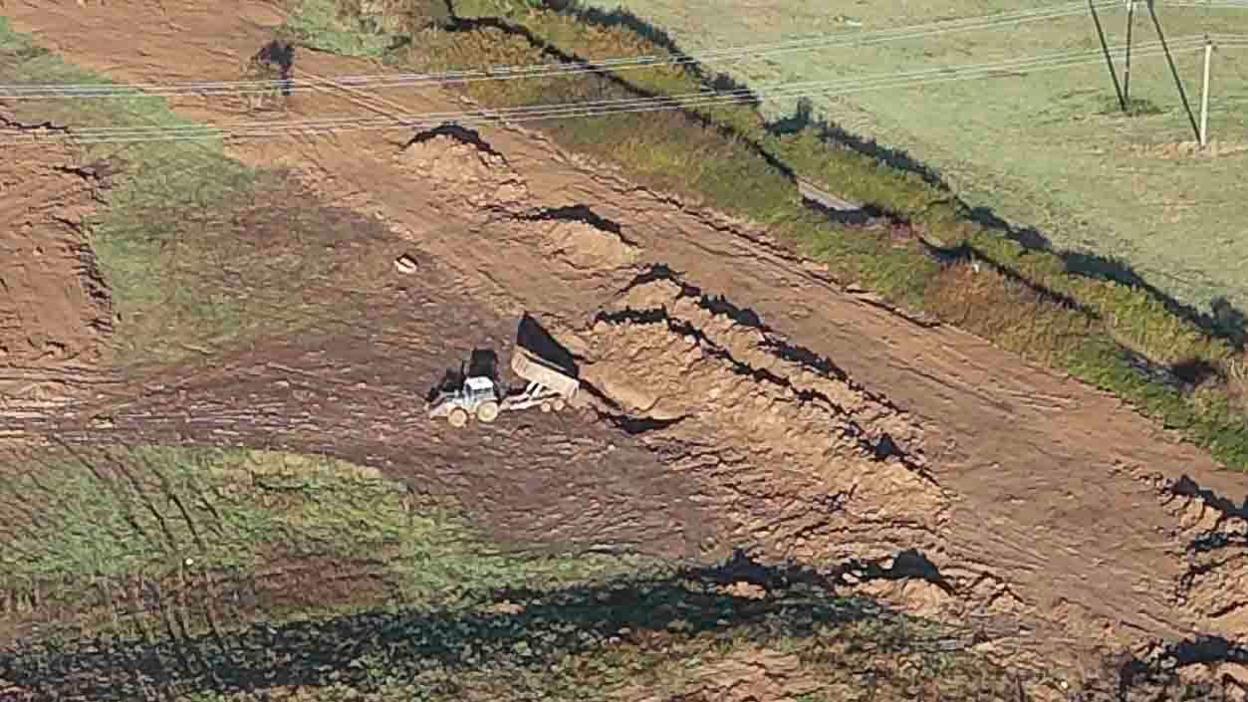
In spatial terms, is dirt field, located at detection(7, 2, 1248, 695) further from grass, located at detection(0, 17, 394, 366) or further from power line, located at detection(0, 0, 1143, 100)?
power line, located at detection(0, 0, 1143, 100)

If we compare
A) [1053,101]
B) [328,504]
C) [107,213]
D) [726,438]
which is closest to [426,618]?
[328,504]

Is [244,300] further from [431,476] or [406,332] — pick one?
[431,476]

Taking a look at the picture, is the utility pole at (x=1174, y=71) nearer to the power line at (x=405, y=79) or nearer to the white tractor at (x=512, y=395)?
the power line at (x=405, y=79)

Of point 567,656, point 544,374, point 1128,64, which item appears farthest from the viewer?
point 1128,64

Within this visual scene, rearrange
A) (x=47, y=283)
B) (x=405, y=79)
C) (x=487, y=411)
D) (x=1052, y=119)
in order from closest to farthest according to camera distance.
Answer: (x=487, y=411), (x=47, y=283), (x=405, y=79), (x=1052, y=119)

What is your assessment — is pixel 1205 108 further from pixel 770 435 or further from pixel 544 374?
pixel 544 374

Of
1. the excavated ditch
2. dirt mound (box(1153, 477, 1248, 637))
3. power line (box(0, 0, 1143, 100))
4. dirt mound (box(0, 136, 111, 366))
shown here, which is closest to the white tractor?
the excavated ditch

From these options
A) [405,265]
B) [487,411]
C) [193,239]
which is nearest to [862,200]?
[405,265]
